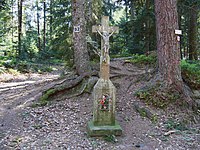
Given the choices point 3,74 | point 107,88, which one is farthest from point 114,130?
point 3,74

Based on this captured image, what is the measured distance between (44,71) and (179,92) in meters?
15.7

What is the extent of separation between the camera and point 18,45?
21266 mm

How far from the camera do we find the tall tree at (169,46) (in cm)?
721

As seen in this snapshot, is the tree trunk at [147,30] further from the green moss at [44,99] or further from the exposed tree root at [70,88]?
the green moss at [44,99]

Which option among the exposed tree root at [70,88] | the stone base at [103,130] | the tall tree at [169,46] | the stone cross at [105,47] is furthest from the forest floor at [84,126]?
the stone cross at [105,47]

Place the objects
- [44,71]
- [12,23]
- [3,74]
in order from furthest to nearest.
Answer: [12,23] < [44,71] < [3,74]

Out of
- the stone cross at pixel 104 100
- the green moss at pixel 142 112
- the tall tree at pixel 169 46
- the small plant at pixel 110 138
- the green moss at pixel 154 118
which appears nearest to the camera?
the small plant at pixel 110 138

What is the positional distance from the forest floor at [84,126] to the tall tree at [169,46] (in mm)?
810

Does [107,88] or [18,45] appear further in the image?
[18,45]

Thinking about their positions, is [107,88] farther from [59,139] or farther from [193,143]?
[193,143]

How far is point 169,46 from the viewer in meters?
7.21

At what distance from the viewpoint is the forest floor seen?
5164 mm

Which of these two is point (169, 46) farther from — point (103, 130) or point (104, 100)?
point (103, 130)

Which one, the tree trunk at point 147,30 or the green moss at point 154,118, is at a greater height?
the tree trunk at point 147,30
